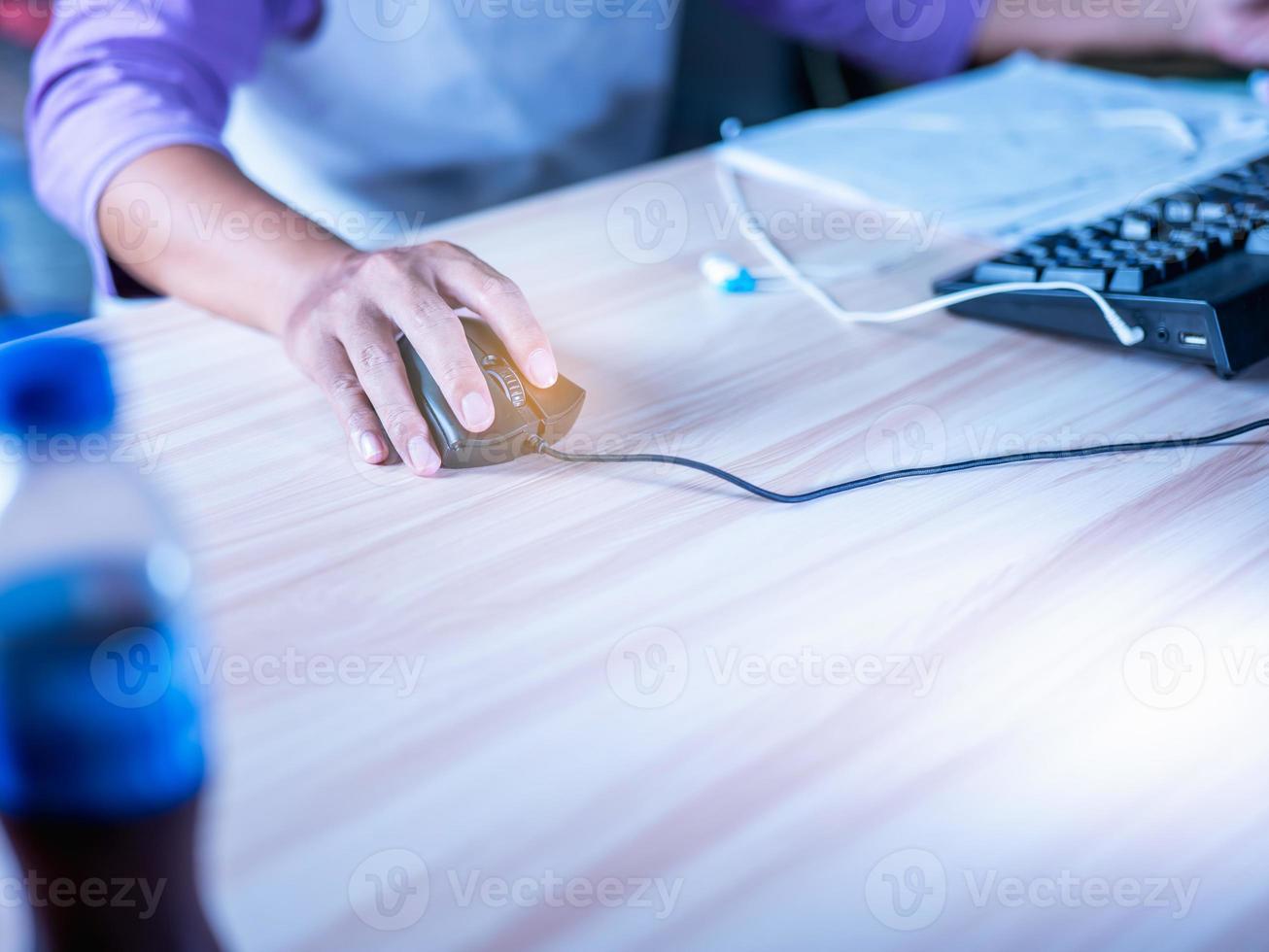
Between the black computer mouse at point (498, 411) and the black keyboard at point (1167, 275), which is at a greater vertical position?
the black keyboard at point (1167, 275)

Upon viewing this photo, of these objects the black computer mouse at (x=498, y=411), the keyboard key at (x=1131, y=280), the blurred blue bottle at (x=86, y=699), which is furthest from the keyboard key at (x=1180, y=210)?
the blurred blue bottle at (x=86, y=699)

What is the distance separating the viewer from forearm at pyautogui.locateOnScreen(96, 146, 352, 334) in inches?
27.0

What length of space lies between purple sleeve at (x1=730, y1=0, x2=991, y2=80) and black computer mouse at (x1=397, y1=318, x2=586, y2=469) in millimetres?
832

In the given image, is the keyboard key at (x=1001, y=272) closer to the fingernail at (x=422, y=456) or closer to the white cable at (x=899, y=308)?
the white cable at (x=899, y=308)

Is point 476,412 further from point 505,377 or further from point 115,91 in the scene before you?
point 115,91

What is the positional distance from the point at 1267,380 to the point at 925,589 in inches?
11.5

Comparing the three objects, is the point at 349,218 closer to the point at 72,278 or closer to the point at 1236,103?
the point at 72,278

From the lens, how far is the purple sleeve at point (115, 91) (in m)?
0.77

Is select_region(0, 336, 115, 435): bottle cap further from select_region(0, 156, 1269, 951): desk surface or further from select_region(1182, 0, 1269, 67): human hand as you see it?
select_region(1182, 0, 1269, 67): human hand

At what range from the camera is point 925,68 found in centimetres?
125

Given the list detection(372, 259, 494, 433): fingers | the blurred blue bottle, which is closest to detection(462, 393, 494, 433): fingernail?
detection(372, 259, 494, 433): fingers

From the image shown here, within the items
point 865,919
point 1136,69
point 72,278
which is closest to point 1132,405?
point 865,919

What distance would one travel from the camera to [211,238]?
725 millimetres

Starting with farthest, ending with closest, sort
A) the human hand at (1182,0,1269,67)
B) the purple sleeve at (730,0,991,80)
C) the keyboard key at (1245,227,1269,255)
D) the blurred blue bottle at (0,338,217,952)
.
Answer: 1. the purple sleeve at (730,0,991,80)
2. the human hand at (1182,0,1269,67)
3. the keyboard key at (1245,227,1269,255)
4. the blurred blue bottle at (0,338,217,952)
